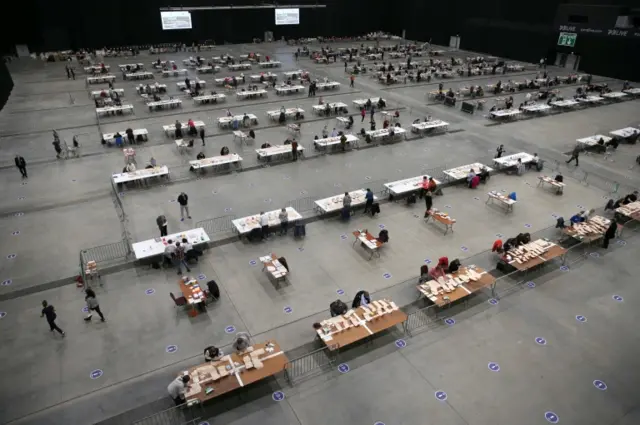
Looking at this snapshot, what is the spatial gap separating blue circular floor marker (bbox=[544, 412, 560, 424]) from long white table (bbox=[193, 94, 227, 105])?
3290 cm

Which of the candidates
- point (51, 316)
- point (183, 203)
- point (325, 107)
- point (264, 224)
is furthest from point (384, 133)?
point (51, 316)

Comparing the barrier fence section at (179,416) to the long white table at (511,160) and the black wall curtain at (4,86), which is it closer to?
the long white table at (511,160)

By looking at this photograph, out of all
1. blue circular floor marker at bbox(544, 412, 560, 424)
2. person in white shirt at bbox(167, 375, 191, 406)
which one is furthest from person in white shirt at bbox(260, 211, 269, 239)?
blue circular floor marker at bbox(544, 412, 560, 424)

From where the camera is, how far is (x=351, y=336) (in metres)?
11.8

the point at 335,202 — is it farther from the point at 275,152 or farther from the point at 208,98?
the point at 208,98

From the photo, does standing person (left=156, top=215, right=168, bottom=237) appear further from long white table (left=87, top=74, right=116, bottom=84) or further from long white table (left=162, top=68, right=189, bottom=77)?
long white table (left=162, top=68, right=189, bottom=77)

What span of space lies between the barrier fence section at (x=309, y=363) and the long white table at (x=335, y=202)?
7.87m

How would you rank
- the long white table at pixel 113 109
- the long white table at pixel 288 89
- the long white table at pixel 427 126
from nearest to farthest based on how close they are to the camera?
the long white table at pixel 427 126 < the long white table at pixel 113 109 < the long white table at pixel 288 89

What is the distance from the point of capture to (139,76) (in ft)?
146

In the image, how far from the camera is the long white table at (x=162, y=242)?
15398 millimetres

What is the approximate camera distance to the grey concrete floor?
10.4 metres

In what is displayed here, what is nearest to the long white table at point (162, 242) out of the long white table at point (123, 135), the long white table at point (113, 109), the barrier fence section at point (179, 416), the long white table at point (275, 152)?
the barrier fence section at point (179, 416)

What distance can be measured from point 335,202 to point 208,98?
70.7 ft

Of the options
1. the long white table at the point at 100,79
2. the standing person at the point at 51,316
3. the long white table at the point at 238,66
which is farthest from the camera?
the long white table at the point at 238,66
